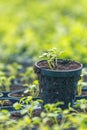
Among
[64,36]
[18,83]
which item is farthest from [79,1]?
[18,83]

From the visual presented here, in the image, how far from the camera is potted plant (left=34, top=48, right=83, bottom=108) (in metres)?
3.59

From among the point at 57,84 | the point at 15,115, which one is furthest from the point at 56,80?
the point at 15,115

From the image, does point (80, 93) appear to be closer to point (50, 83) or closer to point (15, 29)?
point (50, 83)

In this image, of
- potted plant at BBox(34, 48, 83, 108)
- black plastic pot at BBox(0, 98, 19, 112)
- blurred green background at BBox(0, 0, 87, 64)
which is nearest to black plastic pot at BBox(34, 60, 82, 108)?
potted plant at BBox(34, 48, 83, 108)

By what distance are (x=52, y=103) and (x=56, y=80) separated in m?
0.19

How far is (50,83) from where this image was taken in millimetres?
3615

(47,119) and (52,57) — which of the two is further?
(52,57)

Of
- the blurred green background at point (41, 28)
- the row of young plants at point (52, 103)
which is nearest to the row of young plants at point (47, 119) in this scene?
the row of young plants at point (52, 103)

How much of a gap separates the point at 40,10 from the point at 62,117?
571 centimetres

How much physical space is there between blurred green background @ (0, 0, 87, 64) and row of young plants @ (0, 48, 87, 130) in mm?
808

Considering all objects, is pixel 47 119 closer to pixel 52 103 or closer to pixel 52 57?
pixel 52 103

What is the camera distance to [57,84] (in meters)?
3.60

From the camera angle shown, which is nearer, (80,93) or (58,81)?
(58,81)

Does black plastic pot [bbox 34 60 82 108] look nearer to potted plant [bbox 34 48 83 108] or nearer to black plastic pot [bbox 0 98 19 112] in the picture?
potted plant [bbox 34 48 83 108]
